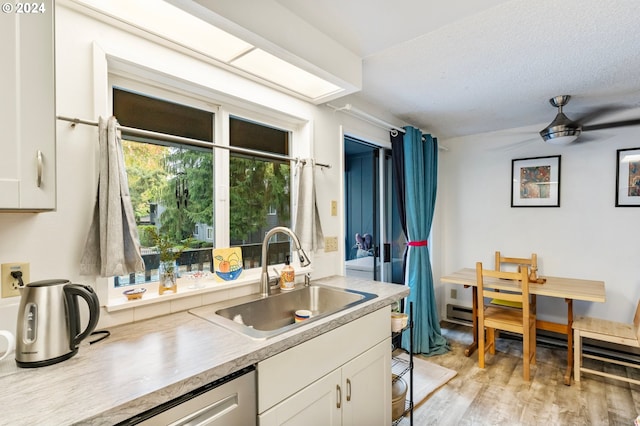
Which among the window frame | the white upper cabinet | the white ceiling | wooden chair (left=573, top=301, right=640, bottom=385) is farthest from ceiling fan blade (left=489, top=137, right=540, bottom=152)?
the white upper cabinet

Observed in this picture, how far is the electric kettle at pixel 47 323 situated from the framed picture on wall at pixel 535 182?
388cm

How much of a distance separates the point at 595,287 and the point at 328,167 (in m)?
2.56

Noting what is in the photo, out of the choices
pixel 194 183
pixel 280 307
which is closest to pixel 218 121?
pixel 194 183

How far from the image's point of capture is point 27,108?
0.83m

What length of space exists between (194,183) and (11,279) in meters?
0.79

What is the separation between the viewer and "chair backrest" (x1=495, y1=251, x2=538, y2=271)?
310 cm

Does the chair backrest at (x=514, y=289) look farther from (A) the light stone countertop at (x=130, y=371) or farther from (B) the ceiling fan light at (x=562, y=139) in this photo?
(A) the light stone countertop at (x=130, y=371)

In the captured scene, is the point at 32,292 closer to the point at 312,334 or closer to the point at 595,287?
the point at 312,334

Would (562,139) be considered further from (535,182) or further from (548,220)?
(548,220)

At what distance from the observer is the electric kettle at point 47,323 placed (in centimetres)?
85

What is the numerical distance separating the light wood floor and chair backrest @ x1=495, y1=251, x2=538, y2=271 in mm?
907

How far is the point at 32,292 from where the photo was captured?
868 millimetres

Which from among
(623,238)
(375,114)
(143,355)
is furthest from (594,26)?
(143,355)

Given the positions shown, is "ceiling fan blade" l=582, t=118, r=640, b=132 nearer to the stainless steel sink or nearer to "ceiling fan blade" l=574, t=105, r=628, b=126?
"ceiling fan blade" l=574, t=105, r=628, b=126
